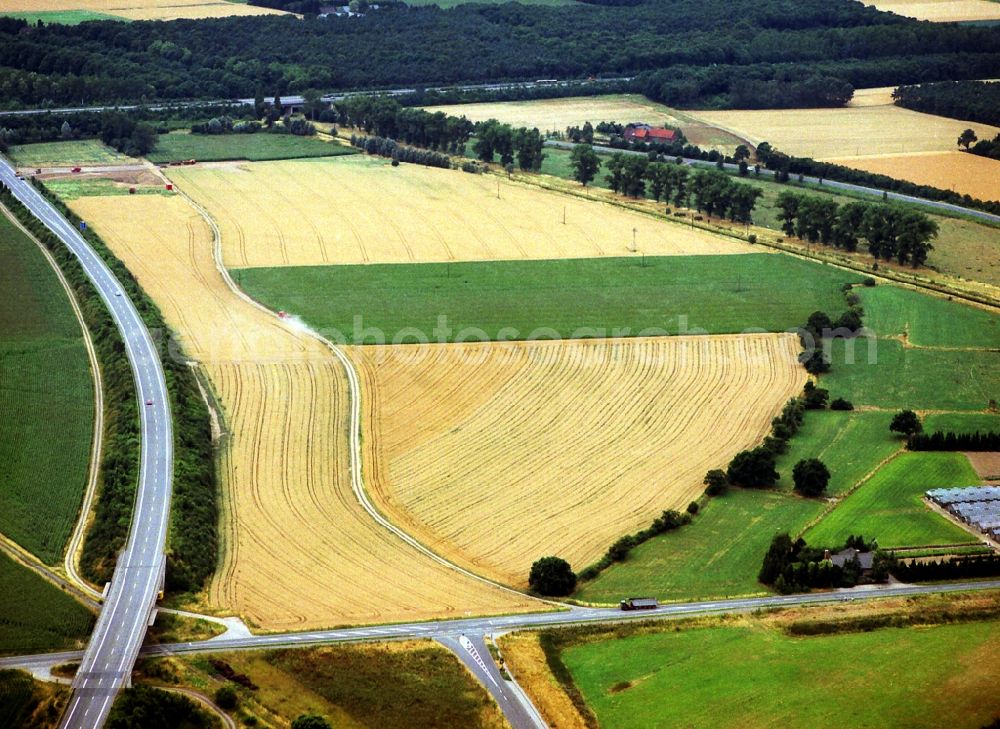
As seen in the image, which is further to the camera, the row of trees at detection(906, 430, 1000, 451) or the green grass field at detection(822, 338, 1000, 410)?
the green grass field at detection(822, 338, 1000, 410)

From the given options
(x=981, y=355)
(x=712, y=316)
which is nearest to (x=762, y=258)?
(x=712, y=316)

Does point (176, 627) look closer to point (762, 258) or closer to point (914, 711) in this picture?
point (914, 711)

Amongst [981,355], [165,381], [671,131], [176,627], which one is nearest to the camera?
[176,627]

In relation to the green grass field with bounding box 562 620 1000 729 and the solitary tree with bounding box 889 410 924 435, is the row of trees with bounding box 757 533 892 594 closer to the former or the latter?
Result: the green grass field with bounding box 562 620 1000 729

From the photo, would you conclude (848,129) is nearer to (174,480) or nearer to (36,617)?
(174,480)


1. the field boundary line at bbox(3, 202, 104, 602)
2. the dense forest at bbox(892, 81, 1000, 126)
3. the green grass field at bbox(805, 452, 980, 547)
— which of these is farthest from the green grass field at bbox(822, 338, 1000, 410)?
the dense forest at bbox(892, 81, 1000, 126)

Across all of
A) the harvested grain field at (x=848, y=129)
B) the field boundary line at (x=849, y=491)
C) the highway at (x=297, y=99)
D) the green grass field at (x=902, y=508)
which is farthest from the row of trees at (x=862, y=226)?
the highway at (x=297, y=99)
